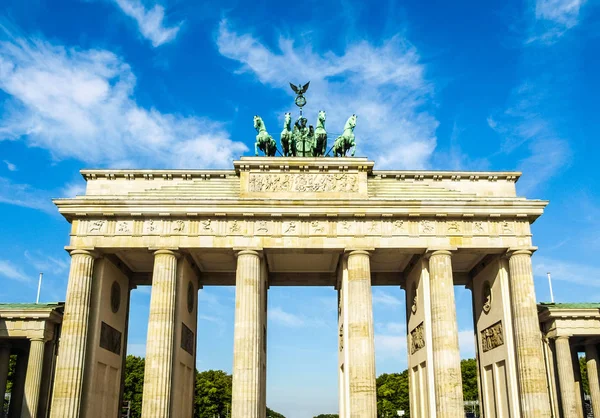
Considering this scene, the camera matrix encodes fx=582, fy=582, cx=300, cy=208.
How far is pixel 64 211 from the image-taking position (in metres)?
33.1

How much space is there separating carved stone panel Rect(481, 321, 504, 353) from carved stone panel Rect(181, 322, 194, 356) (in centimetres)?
1874

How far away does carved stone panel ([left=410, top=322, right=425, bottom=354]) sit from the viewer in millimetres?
34844

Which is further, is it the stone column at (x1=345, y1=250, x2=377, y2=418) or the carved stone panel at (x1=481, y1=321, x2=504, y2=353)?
the carved stone panel at (x1=481, y1=321, x2=504, y2=353)

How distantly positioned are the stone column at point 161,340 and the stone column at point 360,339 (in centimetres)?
971

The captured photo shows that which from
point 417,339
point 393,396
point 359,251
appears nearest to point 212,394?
point 393,396

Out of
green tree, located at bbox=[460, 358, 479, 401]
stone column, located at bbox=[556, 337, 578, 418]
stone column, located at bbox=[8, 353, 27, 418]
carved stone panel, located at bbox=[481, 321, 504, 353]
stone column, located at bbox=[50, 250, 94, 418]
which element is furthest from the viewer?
green tree, located at bbox=[460, 358, 479, 401]

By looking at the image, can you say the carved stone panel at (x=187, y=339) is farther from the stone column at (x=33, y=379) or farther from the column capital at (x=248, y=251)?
the stone column at (x=33, y=379)

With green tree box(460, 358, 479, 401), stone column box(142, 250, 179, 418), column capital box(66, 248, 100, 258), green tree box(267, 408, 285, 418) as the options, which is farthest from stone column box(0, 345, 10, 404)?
green tree box(267, 408, 285, 418)

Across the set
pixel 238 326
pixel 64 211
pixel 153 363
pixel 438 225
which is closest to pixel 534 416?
pixel 438 225

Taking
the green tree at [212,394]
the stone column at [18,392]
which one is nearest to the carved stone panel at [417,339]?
the stone column at [18,392]

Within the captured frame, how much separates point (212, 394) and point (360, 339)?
219ft

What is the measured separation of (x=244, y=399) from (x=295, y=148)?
52.2ft

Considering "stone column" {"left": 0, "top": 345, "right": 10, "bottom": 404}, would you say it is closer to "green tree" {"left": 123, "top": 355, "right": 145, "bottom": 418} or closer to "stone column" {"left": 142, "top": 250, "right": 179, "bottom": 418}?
"stone column" {"left": 142, "top": 250, "right": 179, "bottom": 418}

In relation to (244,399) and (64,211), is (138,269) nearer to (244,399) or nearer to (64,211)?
(64,211)
